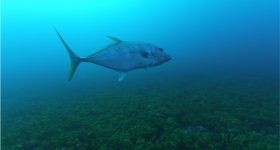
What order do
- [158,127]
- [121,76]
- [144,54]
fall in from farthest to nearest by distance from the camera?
[158,127] → [121,76] → [144,54]

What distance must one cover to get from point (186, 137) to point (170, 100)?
423 cm

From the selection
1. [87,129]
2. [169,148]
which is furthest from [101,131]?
[169,148]

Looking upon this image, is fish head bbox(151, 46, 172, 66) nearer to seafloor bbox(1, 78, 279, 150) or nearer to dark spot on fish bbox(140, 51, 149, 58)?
dark spot on fish bbox(140, 51, 149, 58)

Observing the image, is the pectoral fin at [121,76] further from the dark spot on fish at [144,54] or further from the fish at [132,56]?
the dark spot on fish at [144,54]

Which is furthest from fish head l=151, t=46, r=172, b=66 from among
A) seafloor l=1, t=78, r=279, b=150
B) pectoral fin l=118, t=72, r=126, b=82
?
seafloor l=1, t=78, r=279, b=150

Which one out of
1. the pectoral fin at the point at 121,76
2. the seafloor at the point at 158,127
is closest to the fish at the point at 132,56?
the pectoral fin at the point at 121,76

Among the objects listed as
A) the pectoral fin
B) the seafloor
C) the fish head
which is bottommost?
the seafloor

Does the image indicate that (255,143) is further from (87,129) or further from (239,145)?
(87,129)

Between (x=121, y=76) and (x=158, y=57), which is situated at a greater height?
(x=158, y=57)

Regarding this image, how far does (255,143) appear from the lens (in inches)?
183

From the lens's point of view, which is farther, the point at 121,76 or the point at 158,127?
the point at 158,127

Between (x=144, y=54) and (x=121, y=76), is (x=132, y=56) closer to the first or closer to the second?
(x=144, y=54)

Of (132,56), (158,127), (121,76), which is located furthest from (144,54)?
(158,127)

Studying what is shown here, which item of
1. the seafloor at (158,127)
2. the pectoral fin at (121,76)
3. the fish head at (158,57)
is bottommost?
the seafloor at (158,127)
